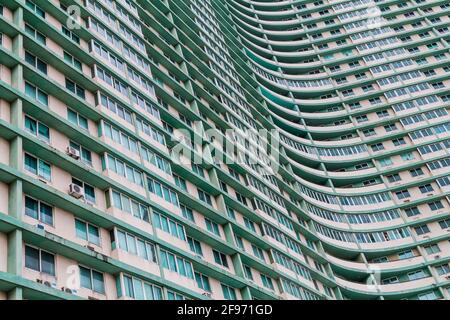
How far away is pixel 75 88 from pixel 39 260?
12.4m

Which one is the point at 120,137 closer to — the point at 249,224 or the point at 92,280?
the point at 92,280

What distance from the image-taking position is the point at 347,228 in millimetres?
60344

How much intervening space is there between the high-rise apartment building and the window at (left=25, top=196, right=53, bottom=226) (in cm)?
9

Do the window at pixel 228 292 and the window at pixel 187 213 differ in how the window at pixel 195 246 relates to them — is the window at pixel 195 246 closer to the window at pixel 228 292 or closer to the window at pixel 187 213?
the window at pixel 187 213

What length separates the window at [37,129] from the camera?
24.8 metres

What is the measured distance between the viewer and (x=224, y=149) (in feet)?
150

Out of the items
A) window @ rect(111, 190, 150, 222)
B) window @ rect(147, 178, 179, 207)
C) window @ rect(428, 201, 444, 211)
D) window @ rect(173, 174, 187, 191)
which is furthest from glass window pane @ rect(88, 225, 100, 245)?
window @ rect(428, 201, 444, 211)

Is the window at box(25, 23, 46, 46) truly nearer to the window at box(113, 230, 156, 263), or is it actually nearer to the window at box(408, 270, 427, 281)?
the window at box(113, 230, 156, 263)

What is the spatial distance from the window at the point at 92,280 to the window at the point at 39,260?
1.69m

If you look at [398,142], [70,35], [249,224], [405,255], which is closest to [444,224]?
[405,255]

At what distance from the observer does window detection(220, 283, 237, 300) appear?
109ft

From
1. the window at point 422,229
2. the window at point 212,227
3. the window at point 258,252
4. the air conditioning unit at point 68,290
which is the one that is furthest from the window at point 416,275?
the air conditioning unit at point 68,290
